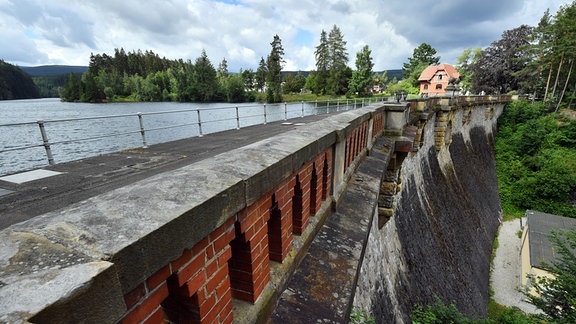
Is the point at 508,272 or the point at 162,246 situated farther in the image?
the point at 508,272

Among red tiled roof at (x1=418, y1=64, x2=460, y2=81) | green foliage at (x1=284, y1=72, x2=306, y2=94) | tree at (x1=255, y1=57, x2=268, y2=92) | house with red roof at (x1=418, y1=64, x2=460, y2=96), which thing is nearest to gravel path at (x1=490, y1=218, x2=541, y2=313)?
house with red roof at (x1=418, y1=64, x2=460, y2=96)

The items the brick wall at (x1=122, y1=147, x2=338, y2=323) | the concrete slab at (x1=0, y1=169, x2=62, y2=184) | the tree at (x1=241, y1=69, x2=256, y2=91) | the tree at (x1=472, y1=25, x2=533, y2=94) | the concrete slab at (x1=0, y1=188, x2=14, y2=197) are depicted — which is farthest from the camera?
the tree at (x1=241, y1=69, x2=256, y2=91)

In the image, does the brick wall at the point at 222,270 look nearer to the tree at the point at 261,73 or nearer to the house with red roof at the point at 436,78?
the house with red roof at the point at 436,78

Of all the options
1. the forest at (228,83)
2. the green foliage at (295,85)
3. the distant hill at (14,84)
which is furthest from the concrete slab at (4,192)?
the distant hill at (14,84)

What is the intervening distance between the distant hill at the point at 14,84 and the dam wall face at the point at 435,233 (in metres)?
122

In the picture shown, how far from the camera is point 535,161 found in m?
23.8

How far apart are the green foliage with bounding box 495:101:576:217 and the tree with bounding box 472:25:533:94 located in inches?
545

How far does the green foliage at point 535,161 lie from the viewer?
20500 mm

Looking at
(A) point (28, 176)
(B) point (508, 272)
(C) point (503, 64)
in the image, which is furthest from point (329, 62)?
(A) point (28, 176)

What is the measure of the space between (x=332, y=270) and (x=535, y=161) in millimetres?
30510

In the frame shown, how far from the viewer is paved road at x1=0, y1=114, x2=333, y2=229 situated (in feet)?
9.53

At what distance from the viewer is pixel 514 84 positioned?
45.1 metres

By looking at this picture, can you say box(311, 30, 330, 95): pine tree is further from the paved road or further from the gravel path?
the paved road

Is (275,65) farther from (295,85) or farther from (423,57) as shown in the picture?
(423,57)
